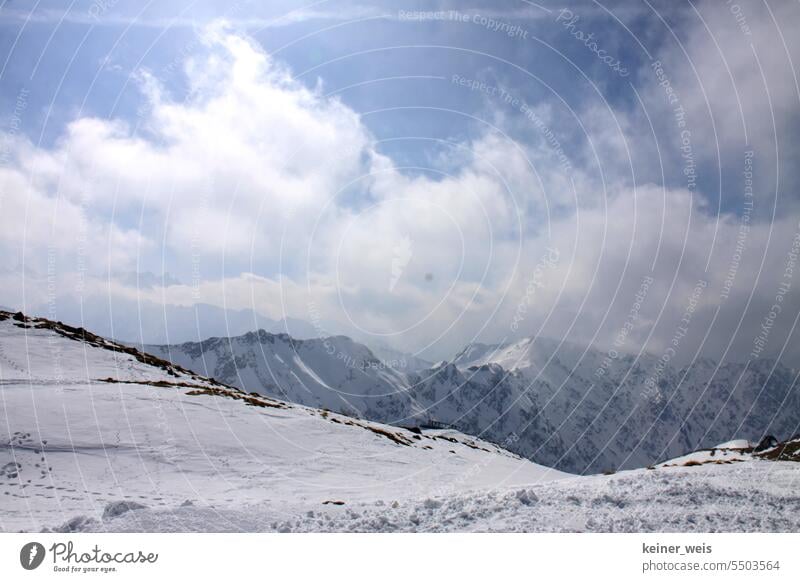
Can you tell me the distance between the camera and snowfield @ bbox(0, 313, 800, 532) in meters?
11.5

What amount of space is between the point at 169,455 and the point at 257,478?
379 centimetres

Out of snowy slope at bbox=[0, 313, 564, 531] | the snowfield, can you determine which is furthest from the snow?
snowy slope at bbox=[0, 313, 564, 531]

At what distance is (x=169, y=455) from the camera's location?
18.5 m

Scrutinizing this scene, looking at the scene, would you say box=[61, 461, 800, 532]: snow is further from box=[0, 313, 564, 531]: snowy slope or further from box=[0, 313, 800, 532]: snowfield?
box=[0, 313, 564, 531]: snowy slope

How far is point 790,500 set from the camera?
13.0 m

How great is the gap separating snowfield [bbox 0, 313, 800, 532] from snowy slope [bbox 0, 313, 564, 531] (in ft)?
0.25

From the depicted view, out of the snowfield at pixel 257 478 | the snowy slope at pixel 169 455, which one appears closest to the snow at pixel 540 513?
the snowfield at pixel 257 478

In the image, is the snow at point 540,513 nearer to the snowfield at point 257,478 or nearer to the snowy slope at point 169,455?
the snowfield at point 257,478

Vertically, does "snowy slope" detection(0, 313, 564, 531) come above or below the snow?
below

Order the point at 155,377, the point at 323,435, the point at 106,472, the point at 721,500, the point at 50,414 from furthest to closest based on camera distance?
the point at 155,377, the point at 323,435, the point at 50,414, the point at 106,472, the point at 721,500
